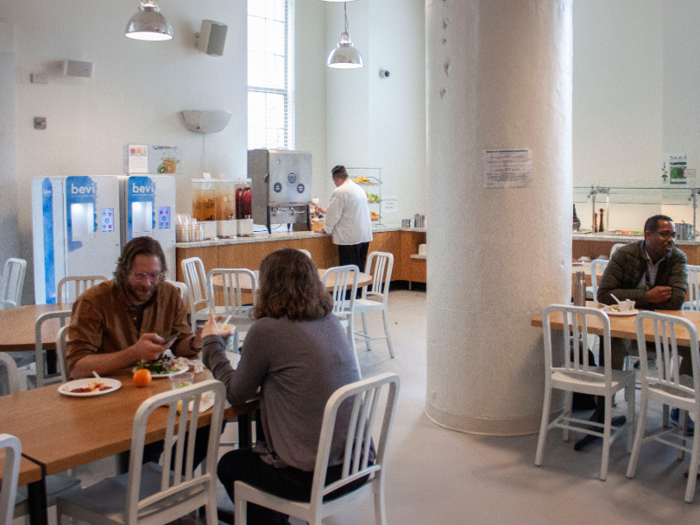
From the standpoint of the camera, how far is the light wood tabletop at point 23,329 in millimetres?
3287

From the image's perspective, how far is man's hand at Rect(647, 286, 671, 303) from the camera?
Answer: 12.9 feet

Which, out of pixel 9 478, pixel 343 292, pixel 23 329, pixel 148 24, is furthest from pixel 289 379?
pixel 148 24

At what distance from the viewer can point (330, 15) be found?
10.1 m

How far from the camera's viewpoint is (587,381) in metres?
3.48

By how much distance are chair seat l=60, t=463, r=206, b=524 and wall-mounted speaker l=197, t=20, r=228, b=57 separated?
642 centimetres

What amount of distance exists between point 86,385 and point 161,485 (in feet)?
1.66

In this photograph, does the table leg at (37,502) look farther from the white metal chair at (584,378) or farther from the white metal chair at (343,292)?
the white metal chair at (343,292)

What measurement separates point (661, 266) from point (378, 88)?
21.3 ft

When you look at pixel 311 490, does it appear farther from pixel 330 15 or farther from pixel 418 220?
pixel 330 15

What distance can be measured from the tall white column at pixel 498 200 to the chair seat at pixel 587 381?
0.37 metres

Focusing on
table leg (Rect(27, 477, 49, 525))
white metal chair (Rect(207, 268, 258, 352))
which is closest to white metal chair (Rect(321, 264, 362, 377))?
white metal chair (Rect(207, 268, 258, 352))

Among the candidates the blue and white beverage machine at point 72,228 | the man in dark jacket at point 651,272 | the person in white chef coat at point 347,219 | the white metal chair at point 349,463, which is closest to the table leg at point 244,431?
the white metal chair at point 349,463

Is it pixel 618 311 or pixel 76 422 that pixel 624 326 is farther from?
pixel 76 422

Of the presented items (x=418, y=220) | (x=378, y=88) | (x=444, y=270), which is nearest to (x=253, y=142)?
(x=378, y=88)
